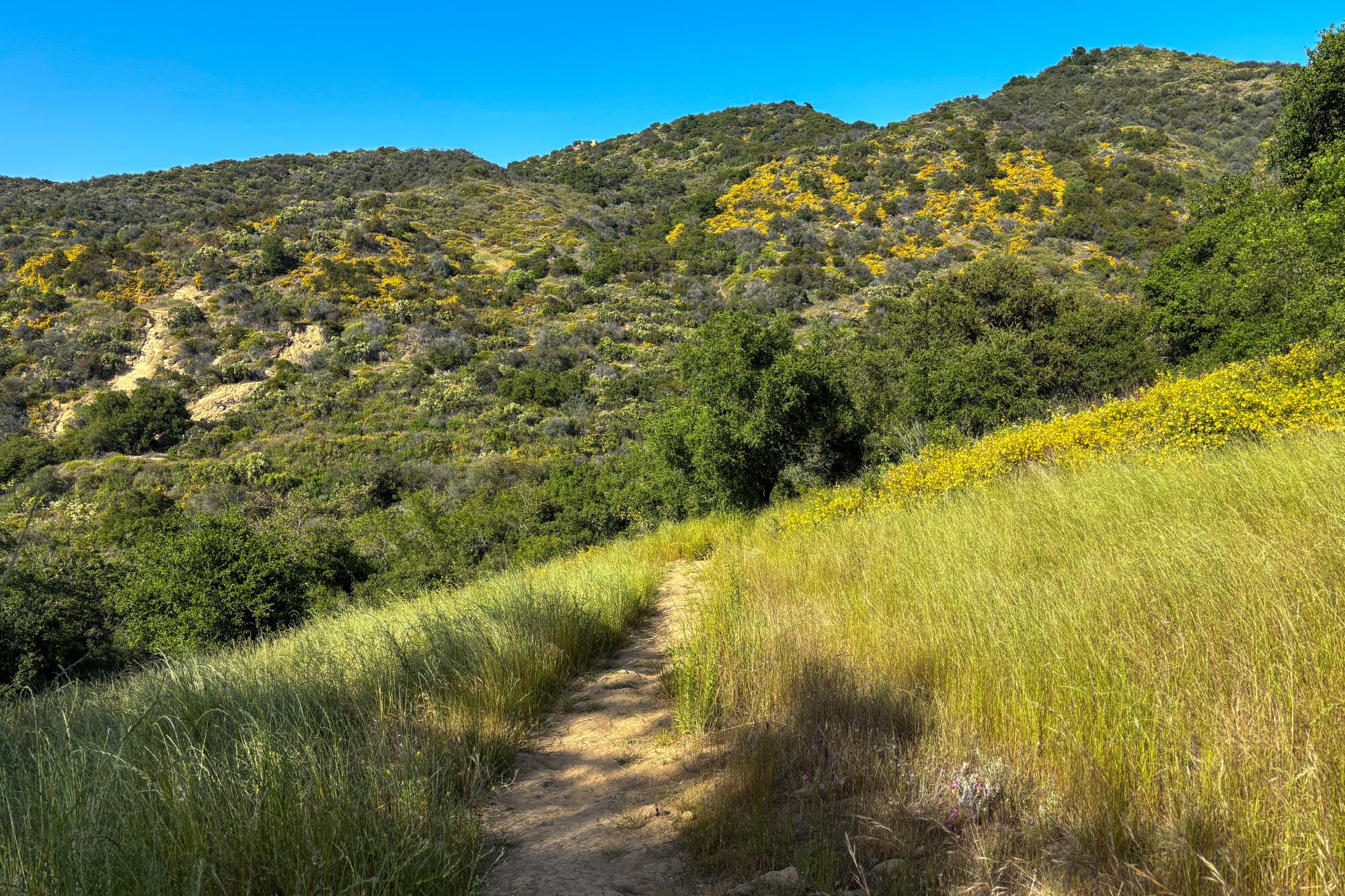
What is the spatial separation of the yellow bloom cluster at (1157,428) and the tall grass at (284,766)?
5.34 metres

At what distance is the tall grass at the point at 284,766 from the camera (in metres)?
1.96

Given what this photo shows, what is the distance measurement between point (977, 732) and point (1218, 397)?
246 inches

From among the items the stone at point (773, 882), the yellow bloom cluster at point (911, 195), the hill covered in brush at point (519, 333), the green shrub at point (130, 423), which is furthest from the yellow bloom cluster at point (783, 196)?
the stone at point (773, 882)

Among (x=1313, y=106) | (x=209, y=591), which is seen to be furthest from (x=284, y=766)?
(x=1313, y=106)

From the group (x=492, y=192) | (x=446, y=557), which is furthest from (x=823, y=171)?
(x=446, y=557)

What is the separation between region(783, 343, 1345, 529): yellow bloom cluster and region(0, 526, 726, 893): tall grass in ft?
17.5

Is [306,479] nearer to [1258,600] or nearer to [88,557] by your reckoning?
[88,557]

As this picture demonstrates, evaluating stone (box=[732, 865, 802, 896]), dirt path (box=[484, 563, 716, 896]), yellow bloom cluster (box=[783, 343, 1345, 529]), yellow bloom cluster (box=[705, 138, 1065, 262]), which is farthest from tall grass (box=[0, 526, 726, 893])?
yellow bloom cluster (box=[705, 138, 1065, 262])

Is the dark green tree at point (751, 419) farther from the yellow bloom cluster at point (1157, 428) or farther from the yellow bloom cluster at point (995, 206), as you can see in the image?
the yellow bloom cluster at point (995, 206)

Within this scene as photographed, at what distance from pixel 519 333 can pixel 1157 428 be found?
31581 millimetres

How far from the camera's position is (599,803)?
116 inches

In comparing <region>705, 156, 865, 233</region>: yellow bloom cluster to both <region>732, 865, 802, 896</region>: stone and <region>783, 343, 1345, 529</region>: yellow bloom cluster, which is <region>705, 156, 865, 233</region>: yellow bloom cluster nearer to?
<region>783, 343, 1345, 529</region>: yellow bloom cluster

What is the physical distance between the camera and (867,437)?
1459 centimetres

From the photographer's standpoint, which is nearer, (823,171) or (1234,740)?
(1234,740)
